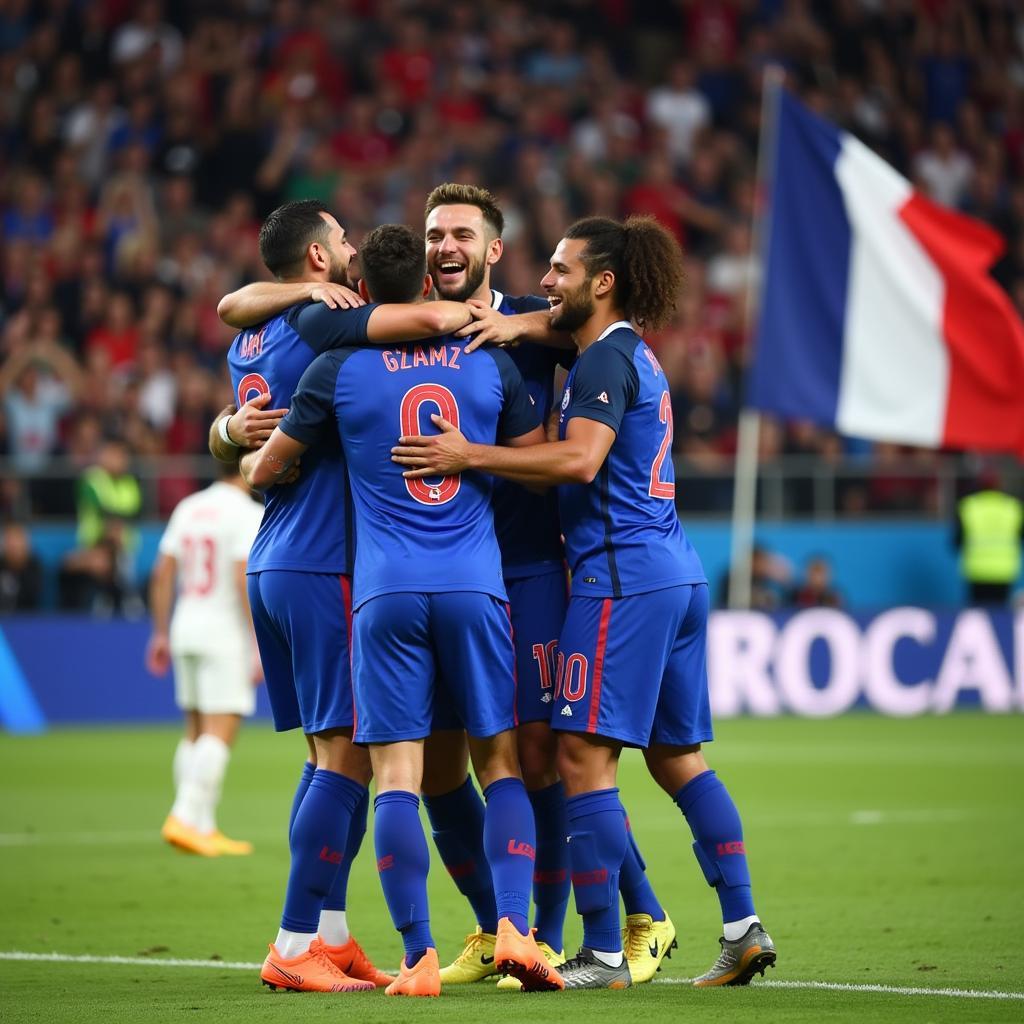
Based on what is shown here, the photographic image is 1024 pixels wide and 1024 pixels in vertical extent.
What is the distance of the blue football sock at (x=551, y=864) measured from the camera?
269 inches

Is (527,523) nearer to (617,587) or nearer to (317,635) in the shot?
(617,587)

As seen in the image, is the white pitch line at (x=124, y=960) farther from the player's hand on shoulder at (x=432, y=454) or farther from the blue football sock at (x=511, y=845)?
the player's hand on shoulder at (x=432, y=454)

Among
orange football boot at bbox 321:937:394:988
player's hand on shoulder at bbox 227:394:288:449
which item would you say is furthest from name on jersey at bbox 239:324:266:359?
orange football boot at bbox 321:937:394:988

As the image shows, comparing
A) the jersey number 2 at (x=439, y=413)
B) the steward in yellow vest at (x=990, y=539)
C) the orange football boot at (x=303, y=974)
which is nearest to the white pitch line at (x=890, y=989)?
the orange football boot at (x=303, y=974)

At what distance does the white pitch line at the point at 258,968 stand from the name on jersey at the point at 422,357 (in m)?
2.19

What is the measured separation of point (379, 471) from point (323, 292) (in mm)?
667

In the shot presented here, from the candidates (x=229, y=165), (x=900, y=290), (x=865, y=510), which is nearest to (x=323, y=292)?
(x=900, y=290)

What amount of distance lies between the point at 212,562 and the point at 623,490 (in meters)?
5.53

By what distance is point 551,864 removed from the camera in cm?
689

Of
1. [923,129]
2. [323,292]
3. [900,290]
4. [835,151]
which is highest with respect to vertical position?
[923,129]

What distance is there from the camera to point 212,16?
926 inches

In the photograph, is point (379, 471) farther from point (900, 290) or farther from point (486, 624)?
point (900, 290)

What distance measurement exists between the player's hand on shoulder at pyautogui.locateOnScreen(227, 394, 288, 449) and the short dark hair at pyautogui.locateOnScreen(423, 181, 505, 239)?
877mm

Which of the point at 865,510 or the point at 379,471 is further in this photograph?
the point at 865,510
